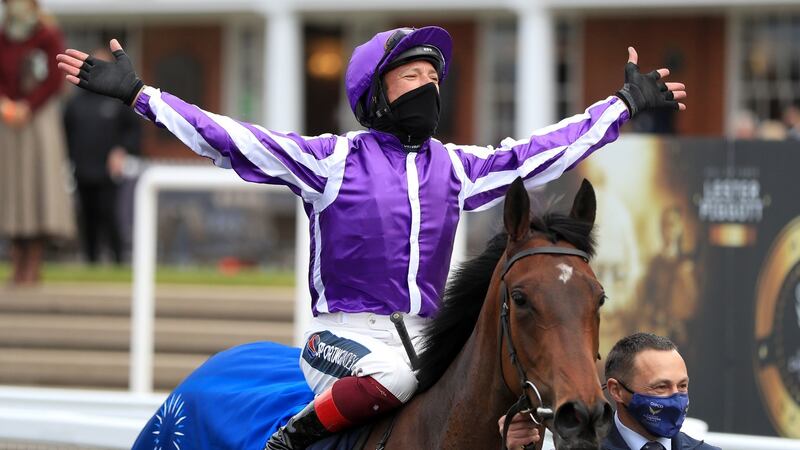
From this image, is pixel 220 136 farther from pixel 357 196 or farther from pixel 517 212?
pixel 517 212

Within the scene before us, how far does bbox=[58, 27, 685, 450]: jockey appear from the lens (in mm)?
4137

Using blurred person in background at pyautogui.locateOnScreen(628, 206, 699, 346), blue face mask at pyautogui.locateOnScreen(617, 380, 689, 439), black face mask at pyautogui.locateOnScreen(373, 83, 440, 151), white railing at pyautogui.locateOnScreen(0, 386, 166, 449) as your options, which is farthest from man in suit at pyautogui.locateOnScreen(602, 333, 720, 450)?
blurred person in background at pyautogui.locateOnScreen(628, 206, 699, 346)

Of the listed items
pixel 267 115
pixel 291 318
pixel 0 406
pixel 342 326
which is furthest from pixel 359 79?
pixel 267 115

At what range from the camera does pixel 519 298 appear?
140 inches

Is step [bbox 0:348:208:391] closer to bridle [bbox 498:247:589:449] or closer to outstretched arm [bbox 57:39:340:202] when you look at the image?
outstretched arm [bbox 57:39:340:202]

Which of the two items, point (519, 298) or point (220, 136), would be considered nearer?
point (519, 298)

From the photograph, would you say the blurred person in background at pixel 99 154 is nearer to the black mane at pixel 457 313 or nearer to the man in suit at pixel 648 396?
the black mane at pixel 457 313

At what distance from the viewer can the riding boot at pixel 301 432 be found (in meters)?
4.15

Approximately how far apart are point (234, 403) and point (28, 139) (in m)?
6.90

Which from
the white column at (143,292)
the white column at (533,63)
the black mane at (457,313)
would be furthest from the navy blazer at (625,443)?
the white column at (533,63)

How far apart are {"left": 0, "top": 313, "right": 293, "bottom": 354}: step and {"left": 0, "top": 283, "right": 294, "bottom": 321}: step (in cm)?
5

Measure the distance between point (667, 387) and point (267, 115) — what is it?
14.7 metres

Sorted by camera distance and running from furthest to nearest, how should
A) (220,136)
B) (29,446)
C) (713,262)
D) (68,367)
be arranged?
(68,367) → (713,262) → (29,446) → (220,136)

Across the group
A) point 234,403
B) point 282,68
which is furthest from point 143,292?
point 282,68
